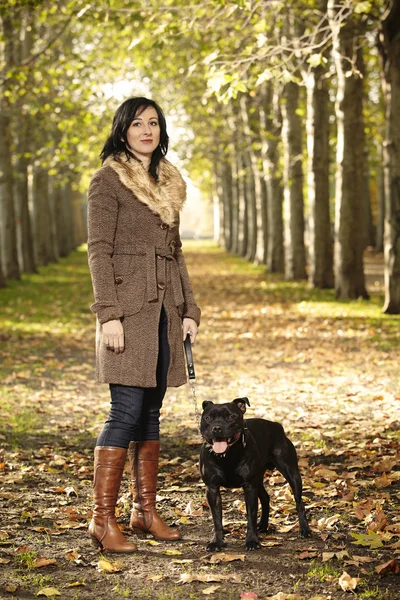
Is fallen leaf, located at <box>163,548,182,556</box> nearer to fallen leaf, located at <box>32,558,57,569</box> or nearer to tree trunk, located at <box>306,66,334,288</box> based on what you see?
fallen leaf, located at <box>32,558,57,569</box>

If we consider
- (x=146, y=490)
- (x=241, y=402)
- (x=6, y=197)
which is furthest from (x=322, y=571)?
(x=6, y=197)

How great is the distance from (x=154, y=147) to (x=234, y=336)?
1038cm

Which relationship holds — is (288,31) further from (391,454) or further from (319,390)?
(391,454)

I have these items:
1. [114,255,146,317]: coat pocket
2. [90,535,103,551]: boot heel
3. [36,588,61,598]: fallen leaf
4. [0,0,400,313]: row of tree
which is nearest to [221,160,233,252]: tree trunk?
[0,0,400,313]: row of tree

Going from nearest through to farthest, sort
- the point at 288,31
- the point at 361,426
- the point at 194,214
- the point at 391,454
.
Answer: the point at 391,454 → the point at 361,426 → the point at 288,31 → the point at 194,214

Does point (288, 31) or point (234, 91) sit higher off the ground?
point (288, 31)

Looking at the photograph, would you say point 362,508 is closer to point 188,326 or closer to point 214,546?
point 214,546

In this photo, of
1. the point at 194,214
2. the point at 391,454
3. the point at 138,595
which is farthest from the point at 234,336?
the point at 194,214

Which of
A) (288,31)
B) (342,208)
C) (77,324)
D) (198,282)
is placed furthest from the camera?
(198,282)

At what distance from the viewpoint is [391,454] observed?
7105 mm

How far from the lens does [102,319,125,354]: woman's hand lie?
4812 millimetres

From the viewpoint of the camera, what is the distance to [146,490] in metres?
5.14

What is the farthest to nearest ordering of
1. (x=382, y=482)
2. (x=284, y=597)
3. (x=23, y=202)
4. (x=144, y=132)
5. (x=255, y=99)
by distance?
(x=255, y=99) → (x=23, y=202) → (x=382, y=482) → (x=144, y=132) → (x=284, y=597)

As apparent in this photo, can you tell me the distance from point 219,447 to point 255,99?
93.6 ft
